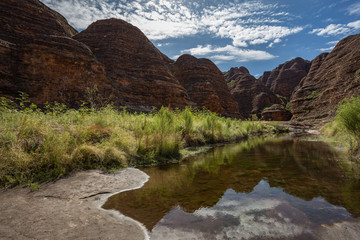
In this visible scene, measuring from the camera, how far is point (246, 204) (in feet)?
11.4

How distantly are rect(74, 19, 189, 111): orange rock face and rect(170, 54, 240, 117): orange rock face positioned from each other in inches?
429

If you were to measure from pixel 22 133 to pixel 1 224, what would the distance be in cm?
319

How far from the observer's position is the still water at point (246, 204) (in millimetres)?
2576

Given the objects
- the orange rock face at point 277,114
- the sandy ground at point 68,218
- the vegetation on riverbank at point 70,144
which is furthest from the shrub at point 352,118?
the orange rock face at point 277,114

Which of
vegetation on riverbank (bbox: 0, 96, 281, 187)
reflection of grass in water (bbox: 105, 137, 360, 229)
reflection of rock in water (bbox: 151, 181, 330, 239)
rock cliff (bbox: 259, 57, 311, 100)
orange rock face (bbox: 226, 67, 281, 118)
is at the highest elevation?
rock cliff (bbox: 259, 57, 311, 100)

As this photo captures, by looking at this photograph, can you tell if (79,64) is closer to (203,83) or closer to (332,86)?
(203,83)

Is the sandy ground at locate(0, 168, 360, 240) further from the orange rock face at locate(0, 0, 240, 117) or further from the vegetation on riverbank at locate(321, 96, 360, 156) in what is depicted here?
the orange rock face at locate(0, 0, 240, 117)

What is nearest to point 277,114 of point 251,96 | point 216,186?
point 251,96

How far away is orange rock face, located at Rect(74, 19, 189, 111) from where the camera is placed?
44.6 m

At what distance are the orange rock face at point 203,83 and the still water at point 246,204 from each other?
5137 cm

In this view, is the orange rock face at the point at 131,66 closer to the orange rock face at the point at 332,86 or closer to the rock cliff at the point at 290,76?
the orange rock face at the point at 332,86

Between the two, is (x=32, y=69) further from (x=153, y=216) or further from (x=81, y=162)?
(x=153, y=216)

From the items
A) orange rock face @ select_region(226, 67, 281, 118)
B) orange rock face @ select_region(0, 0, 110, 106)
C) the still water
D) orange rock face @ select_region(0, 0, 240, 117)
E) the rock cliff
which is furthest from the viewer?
the rock cliff

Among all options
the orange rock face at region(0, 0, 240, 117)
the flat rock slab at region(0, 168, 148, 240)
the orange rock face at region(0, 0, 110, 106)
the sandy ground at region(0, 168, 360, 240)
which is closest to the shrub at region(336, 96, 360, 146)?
the sandy ground at region(0, 168, 360, 240)
